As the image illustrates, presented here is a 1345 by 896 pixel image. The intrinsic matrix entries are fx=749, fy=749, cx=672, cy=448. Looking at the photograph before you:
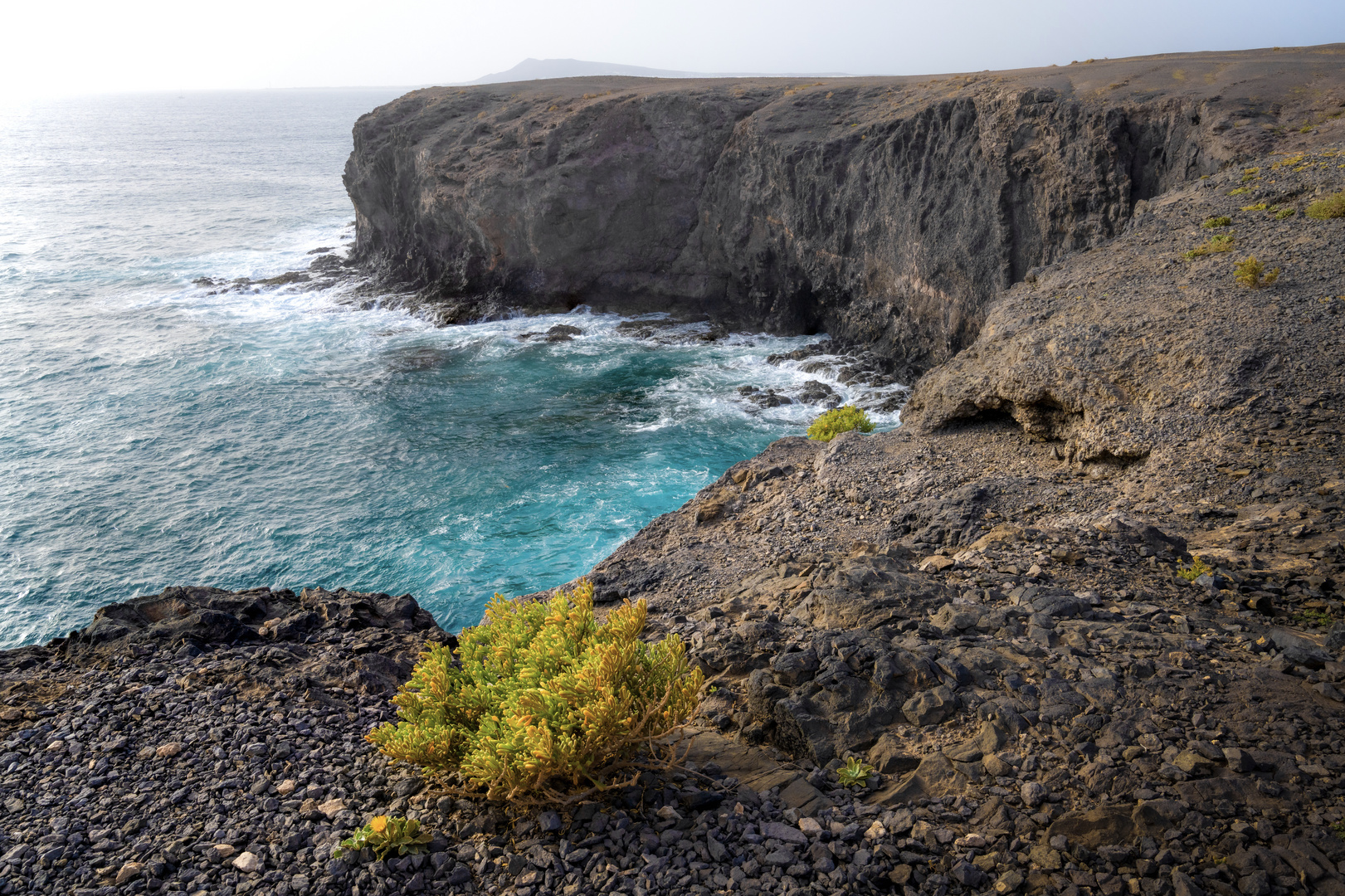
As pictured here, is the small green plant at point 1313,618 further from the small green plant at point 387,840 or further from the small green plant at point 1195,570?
the small green plant at point 387,840

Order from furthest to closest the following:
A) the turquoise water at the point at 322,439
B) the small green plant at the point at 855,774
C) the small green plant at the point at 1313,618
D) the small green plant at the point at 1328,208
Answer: the turquoise water at the point at 322,439, the small green plant at the point at 1328,208, the small green plant at the point at 1313,618, the small green plant at the point at 855,774

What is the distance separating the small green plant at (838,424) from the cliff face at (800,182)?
10363 mm

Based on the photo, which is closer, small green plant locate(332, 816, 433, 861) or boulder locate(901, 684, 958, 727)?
small green plant locate(332, 816, 433, 861)

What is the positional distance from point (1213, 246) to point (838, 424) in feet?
30.0

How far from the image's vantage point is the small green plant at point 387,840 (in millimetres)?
5766

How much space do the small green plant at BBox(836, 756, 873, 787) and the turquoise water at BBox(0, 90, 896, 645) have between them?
13.0m

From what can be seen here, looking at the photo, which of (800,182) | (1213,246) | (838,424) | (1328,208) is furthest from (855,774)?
(800,182)

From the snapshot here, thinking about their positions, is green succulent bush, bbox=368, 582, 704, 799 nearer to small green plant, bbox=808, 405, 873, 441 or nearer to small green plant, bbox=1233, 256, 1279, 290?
small green plant, bbox=808, 405, 873, 441

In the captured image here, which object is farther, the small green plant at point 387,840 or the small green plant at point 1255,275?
the small green plant at point 1255,275

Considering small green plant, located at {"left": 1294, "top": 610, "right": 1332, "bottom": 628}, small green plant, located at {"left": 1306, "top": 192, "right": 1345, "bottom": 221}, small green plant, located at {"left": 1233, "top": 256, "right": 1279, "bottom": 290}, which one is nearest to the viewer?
small green plant, located at {"left": 1294, "top": 610, "right": 1332, "bottom": 628}

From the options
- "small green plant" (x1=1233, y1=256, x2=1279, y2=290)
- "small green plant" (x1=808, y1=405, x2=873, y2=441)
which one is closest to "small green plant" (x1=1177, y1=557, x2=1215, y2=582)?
"small green plant" (x1=1233, y1=256, x2=1279, y2=290)

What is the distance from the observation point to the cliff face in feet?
80.9

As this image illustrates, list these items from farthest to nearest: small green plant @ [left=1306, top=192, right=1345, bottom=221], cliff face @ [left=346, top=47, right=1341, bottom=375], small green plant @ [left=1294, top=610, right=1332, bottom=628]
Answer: cliff face @ [left=346, top=47, right=1341, bottom=375] → small green plant @ [left=1306, top=192, right=1345, bottom=221] → small green plant @ [left=1294, top=610, right=1332, bottom=628]

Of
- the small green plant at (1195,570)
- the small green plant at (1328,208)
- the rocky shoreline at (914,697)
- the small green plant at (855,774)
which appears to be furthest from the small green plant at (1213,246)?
the small green plant at (855,774)
